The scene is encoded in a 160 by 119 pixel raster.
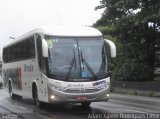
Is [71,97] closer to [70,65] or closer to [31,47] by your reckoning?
[70,65]

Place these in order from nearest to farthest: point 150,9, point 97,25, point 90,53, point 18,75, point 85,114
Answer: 1. point 85,114
2. point 90,53
3. point 18,75
4. point 150,9
5. point 97,25

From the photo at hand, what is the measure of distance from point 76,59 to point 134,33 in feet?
65.2

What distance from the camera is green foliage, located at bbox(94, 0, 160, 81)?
117 feet

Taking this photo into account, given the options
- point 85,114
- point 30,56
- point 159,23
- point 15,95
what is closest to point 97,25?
point 159,23

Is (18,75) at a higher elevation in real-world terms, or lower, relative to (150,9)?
lower

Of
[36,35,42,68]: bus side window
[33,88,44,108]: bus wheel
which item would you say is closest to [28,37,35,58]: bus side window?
[36,35,42,68]: bus side window

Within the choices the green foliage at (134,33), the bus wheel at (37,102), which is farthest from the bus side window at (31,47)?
the green foliage at (134,33)

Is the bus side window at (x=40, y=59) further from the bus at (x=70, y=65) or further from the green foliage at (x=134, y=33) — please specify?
the green foliage at (x=134, y=33)

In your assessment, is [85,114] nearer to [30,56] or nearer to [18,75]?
[30,56]

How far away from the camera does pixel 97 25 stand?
57625 mm

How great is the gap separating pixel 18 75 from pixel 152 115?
10130mm

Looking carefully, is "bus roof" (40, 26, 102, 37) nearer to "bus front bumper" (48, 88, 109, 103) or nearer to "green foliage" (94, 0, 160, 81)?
"bus front bumper" (48, 88, 109, 103)

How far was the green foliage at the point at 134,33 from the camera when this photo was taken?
1403 inches

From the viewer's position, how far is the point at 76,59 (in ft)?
61.8
